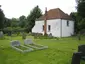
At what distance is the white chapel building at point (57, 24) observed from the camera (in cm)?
4025

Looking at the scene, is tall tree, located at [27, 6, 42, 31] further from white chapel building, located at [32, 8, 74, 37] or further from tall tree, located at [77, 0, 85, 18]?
tall tree, located at [77, 0, 85, 18]

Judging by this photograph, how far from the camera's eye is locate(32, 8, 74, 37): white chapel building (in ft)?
132

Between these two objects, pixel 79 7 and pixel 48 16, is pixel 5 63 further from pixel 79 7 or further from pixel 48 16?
pixel 48 16

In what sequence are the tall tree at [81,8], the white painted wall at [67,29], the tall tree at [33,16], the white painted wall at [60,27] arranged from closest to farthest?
1. the tall tree at [81,8]
2. the white painted wall at [60,27]
3. the white painted wall at [67,29]
4. the tall tree at [33,16]

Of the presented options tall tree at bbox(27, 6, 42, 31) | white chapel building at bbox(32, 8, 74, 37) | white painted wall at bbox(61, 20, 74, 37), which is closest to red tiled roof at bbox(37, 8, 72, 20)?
white chapel building at bbox(32, 8, 74, 37)

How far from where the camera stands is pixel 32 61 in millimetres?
11922

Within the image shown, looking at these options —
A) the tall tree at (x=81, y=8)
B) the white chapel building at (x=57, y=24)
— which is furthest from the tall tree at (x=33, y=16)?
the tall tree at (x=81, y=8)

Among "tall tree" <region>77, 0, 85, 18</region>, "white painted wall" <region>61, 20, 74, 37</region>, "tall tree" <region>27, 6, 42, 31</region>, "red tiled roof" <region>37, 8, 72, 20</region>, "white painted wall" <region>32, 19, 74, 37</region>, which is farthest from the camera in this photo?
"tall tree" <region>27, 6, 42, 31</region>

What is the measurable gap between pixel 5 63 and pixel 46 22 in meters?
31.2

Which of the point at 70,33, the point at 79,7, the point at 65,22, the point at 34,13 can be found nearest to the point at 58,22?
the point at 65,22

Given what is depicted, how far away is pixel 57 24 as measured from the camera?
133ft

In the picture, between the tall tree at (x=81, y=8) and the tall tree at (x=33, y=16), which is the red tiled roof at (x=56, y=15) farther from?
the tall tree at (x=33, y=16)

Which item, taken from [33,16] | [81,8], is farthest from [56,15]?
[33,16]

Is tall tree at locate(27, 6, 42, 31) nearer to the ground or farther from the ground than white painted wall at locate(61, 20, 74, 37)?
A: farther from the ground
